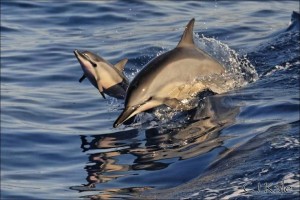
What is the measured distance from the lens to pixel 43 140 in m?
10.6

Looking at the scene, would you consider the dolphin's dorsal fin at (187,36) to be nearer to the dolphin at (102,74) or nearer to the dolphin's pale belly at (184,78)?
the dolphin's pale belly at (184,78)

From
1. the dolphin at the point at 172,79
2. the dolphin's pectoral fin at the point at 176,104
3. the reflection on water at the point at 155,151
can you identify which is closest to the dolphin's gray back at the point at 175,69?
the dolphin at the point at 172,79

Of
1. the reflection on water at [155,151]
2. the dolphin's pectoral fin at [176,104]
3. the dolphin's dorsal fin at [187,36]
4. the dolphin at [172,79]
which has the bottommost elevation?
the reflection on water at [155,151]

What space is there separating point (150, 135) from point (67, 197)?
1.98m

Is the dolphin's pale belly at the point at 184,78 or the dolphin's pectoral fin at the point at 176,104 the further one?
the dolphin's pectoral fin at the point at 176,104

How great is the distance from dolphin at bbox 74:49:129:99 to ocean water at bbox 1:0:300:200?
488mm

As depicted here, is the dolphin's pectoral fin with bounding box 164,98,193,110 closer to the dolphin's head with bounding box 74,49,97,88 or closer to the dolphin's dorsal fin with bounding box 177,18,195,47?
the dolphin's dorsal fin with bounding box 177,18,195,47

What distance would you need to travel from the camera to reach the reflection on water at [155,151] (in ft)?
28.8

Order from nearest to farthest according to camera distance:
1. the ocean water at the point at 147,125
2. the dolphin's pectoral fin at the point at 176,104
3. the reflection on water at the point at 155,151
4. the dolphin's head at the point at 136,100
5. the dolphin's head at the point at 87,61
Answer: the ocean water at the point at 147,125
the reflection on water at the point at 155,151
the dolphin's head at the point at 136,100
the dolphin's pectoral fin at the point at 176,104
the dolphin's head at the point at 87,61

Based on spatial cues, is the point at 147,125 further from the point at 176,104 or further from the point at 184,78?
the point at 184,78

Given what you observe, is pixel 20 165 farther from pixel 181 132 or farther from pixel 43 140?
pixel 181 132

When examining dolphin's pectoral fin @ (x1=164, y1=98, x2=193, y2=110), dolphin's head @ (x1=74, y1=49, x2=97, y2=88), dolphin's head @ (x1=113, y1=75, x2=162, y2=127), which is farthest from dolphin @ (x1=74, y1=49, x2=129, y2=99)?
dolphin's head @ (x1=113, y1=75, x2=162, y2=127)

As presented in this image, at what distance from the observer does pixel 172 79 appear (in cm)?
993

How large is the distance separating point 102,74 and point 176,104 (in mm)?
986
